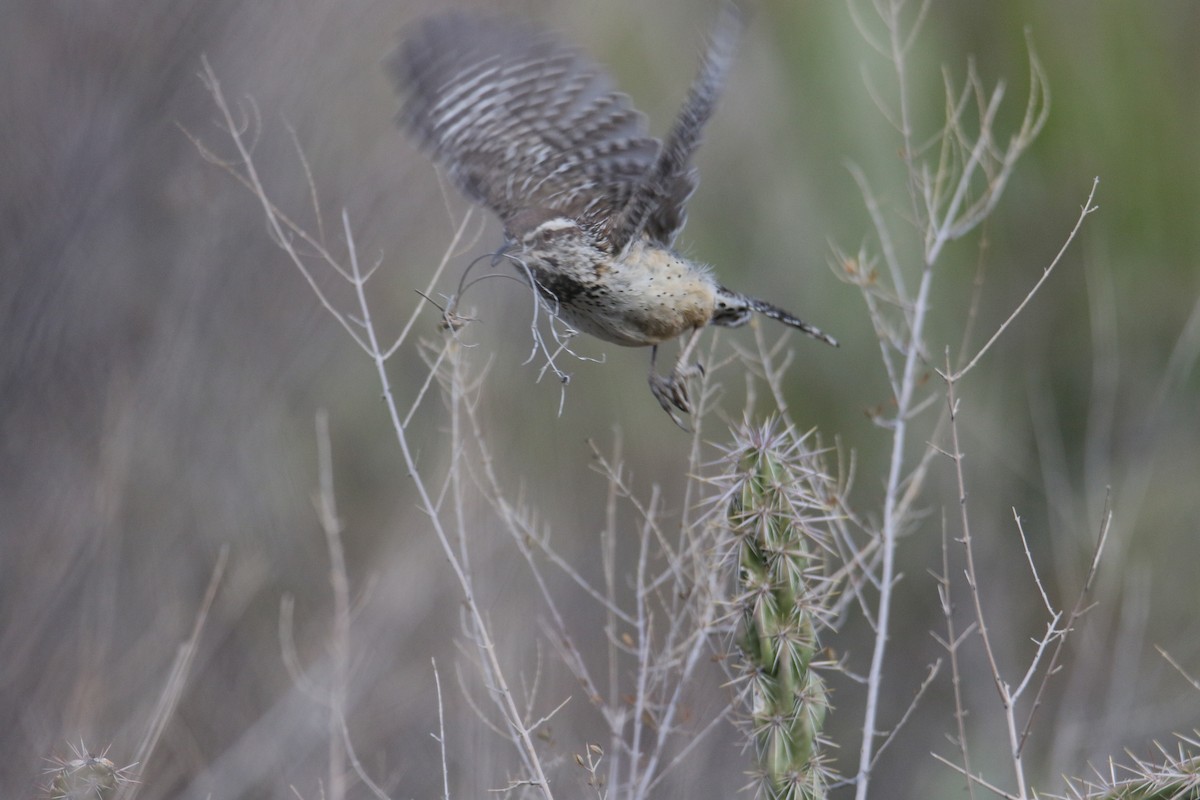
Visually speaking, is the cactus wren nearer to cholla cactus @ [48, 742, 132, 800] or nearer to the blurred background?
the blurred background

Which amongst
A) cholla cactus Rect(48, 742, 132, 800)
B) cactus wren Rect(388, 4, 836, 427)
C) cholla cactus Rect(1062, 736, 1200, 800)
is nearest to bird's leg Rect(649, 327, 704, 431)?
cactus wren Rect(388, 4, 836, 427)

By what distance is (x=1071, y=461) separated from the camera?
22.7 feet

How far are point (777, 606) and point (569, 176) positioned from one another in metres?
1.63

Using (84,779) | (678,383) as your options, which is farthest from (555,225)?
(84,779)

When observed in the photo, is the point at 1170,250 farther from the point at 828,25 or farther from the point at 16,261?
the point at 16,261

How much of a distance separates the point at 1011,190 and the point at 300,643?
4.25 m

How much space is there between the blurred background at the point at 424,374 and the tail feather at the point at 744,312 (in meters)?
1.12

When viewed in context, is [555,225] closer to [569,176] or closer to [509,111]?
[569,176]

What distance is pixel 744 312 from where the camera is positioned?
3.96 m

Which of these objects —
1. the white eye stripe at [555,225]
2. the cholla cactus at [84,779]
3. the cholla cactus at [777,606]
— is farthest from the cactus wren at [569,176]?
the cholla cactus at [84,779]

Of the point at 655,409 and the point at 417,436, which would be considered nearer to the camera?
the point at 417,436

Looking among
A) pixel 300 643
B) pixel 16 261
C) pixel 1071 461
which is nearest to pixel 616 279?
pixel 16 261

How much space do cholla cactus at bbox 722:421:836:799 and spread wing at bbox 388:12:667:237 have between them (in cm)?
140

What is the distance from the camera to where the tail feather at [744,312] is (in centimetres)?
381
